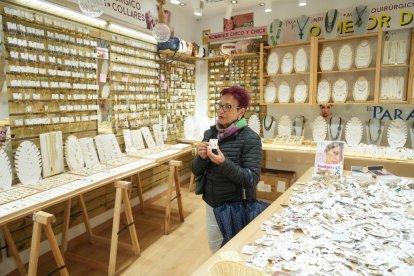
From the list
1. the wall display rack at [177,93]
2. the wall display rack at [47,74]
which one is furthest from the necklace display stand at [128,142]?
the wall display rack at [177,93]

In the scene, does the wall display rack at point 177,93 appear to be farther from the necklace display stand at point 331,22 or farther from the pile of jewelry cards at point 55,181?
the necklace display stand at point 331,22

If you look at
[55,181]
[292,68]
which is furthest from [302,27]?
[55,181]

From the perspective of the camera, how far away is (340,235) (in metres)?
1.36

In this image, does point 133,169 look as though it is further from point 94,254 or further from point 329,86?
point 329,86

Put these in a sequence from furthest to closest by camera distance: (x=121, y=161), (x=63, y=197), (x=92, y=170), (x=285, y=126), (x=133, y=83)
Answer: (x=285, y=126), (x=133, y=83), (x=121, y=161), (x=92, y=170), (x=63, y=197)

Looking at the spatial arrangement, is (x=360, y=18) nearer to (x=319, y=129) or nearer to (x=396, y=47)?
(x=396, y=47)

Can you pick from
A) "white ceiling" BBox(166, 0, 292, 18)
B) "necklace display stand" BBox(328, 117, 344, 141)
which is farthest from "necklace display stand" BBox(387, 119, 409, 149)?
"white ceiling" BBox(166, 0, 292, 18)

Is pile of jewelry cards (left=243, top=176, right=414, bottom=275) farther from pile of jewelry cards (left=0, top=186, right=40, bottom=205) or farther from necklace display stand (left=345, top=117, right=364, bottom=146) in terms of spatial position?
necklace display stand (left=345, top=117, right=364, bottom=146)

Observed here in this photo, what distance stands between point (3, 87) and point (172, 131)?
8.94 ft

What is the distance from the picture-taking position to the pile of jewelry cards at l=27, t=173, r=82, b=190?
2.41 m

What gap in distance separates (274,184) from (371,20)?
271 centimetres

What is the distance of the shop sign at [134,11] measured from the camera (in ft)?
11.4

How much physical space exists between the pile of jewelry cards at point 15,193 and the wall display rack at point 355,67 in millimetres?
3408

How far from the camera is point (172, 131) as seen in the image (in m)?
4.88
